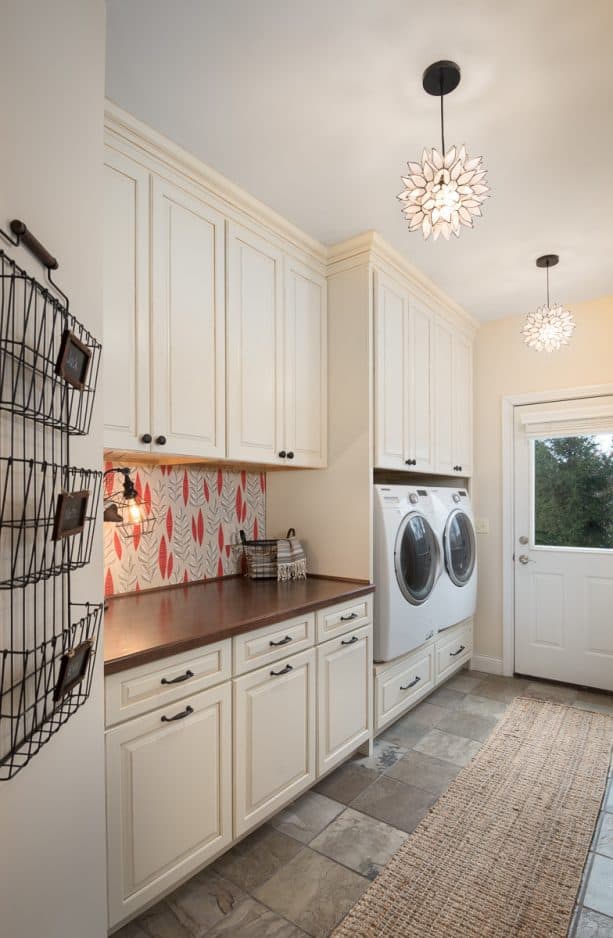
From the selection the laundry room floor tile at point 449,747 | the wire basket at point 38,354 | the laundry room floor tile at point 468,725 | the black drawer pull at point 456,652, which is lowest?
the laundry room floor tile at point 449,747

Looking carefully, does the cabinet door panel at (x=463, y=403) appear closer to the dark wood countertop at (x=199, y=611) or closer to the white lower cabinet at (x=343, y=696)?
the dark wood countertop at (x=199, y=611)

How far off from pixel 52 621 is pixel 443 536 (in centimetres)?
247

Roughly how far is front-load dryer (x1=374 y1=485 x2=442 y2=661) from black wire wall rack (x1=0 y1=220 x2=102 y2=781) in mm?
1687

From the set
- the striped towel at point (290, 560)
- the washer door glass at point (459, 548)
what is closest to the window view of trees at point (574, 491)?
the washer door glass at point (459, 548)

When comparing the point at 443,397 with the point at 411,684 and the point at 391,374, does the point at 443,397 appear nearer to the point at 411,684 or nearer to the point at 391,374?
the point at 391,374

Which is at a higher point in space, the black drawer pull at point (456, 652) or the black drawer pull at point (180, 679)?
the black drawer pull at point (180, 679)

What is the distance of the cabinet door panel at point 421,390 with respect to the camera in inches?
120

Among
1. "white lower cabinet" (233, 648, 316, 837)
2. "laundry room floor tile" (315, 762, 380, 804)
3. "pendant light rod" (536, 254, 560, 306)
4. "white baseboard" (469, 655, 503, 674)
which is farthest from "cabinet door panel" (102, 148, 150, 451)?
"white baseboard" (469, 655, 503, 674)

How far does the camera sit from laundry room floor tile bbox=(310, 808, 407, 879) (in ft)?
5.97

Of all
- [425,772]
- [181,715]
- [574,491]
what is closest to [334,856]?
[425,772]

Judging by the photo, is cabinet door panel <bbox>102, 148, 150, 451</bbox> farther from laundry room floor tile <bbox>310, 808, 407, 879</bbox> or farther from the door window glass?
laundry room floor tile <bbox>310, 808, 407, 879</bbox>

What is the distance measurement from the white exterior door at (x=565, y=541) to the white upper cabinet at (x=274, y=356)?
1.82 m

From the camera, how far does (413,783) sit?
2316 mm

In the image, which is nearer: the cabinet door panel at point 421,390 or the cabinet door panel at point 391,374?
the cabinet door panel at point 391,374
